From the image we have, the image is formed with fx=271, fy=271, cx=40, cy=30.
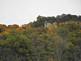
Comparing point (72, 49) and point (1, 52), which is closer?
point (1, 52)

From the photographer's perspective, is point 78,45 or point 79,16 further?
point 79,16

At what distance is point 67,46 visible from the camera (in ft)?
124

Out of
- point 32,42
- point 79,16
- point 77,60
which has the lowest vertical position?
point 77,60

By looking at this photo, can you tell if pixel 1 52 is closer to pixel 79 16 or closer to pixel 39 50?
pixel 39 50

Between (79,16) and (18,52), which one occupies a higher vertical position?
(79,16)

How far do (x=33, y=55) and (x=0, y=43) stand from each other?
4.95 m

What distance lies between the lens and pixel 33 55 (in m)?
35.9

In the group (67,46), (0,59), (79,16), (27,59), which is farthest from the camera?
(79,16)

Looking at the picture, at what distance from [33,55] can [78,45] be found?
7341 mm

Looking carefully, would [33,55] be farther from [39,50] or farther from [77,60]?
[77,60]

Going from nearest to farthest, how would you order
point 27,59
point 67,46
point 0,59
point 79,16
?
1. point 0,59
2. point 27,59
3. point 67,46
4. point 79,16

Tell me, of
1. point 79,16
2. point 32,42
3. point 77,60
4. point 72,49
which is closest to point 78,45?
point 72,49

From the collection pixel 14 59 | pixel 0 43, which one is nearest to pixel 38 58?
pixel 14 59

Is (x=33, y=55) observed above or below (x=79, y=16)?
below
